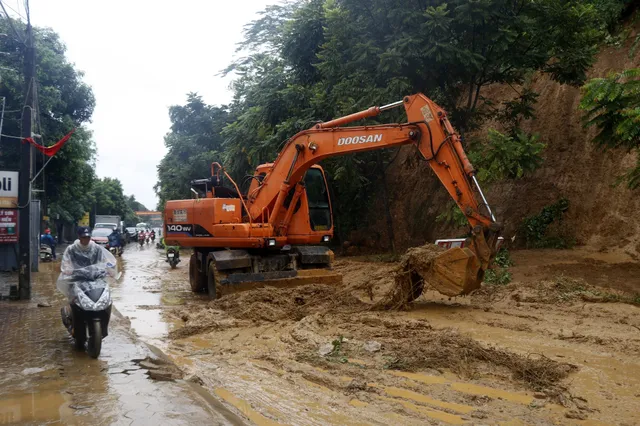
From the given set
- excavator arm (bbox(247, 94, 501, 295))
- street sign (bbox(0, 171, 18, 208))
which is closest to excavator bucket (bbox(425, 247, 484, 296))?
excavator arm (bbox(247, 94, 501, 295))

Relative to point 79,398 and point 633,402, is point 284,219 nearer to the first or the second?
point 79,398

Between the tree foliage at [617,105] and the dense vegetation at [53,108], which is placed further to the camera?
the dense vegetation at [53,108]

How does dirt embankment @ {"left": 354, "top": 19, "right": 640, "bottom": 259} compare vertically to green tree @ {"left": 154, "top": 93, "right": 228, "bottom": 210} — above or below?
below

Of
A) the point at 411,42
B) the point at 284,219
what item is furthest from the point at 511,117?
the point at 284,219

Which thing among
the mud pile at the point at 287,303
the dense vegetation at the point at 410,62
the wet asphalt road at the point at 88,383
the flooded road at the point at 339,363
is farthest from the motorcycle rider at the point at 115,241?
the mud pile at the point at 287,303

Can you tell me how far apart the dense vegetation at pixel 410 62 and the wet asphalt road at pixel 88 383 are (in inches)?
358

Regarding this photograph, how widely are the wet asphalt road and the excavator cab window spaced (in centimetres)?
438

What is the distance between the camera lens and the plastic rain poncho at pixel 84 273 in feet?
23.9

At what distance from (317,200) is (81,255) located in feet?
21.2

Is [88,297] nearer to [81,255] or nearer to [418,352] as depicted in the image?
[81,255]

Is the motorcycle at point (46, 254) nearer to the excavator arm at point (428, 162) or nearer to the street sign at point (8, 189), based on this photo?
the street sign at point (8, 189)

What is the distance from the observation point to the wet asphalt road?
486cm

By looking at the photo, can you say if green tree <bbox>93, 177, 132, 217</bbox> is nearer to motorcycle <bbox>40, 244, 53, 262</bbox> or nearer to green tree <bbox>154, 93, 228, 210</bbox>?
green tree <bbox>154, 93, 228, 210</bbox>

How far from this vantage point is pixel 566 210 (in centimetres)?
1647
